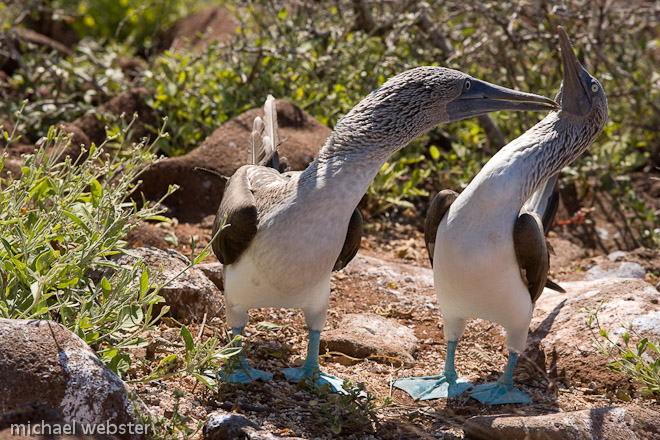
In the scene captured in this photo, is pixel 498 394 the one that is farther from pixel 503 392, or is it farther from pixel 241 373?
pixel 241 373

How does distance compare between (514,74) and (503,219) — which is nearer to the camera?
(503,219)

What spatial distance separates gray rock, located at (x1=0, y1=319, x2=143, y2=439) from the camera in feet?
8.70

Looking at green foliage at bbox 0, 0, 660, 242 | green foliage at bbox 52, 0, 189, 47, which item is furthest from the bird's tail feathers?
green foliage at bbox 52, 0, 189, 47

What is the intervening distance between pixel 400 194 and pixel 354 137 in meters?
2.98

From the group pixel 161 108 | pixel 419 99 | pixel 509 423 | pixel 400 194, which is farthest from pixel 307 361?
pixel 161 108

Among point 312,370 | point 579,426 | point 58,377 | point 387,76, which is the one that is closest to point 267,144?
point 312,370

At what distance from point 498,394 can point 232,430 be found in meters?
1.62

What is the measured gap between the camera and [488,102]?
3.74 meters

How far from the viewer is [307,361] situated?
404cm

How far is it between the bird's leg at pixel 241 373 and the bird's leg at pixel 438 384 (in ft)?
2.32

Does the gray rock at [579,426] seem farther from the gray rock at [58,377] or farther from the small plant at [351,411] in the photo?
the gray rock at [58,377]

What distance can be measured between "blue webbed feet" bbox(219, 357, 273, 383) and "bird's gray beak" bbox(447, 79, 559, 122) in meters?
1.59

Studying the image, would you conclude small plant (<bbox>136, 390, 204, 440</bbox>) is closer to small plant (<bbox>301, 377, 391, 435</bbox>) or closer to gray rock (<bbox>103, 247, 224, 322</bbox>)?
small plant (<bbox>301, 377, 391, 435</bbox>)

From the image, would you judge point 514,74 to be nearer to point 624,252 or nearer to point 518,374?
point 624,252
